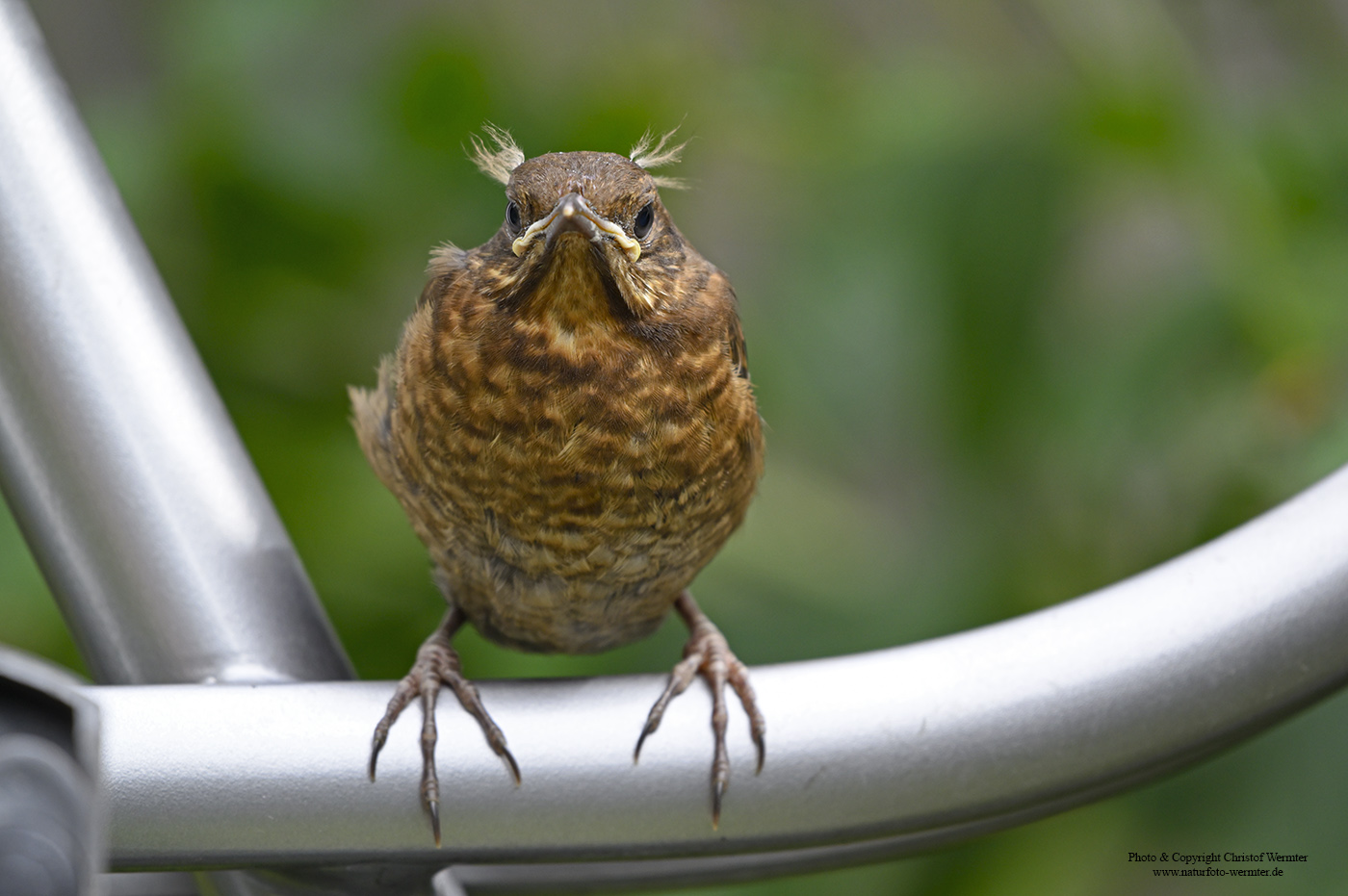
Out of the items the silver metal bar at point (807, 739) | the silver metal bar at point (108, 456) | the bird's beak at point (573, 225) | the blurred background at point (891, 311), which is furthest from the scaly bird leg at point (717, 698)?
the blurred background at point (891, 311)

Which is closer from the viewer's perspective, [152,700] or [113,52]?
[152,700]

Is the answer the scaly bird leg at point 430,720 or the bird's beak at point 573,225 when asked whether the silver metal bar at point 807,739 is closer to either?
the scaly bird leg at point 430,720

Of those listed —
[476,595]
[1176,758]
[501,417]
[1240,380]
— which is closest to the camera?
[1176,758]

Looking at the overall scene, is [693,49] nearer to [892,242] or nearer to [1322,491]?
[892,242]

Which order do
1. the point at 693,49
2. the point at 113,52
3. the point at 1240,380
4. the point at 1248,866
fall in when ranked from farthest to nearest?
the point at 113,52, the point at 693,49, the point at 1240,380, the point at 1248,866

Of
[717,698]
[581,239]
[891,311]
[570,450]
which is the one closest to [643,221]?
[581,239]

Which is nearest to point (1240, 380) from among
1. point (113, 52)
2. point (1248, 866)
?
point (1248, 866)

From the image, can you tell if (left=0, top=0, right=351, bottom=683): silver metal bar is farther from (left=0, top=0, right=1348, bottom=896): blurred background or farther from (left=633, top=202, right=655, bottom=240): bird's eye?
(left=0, top=0, right=1348, bottom=896): blurred background
